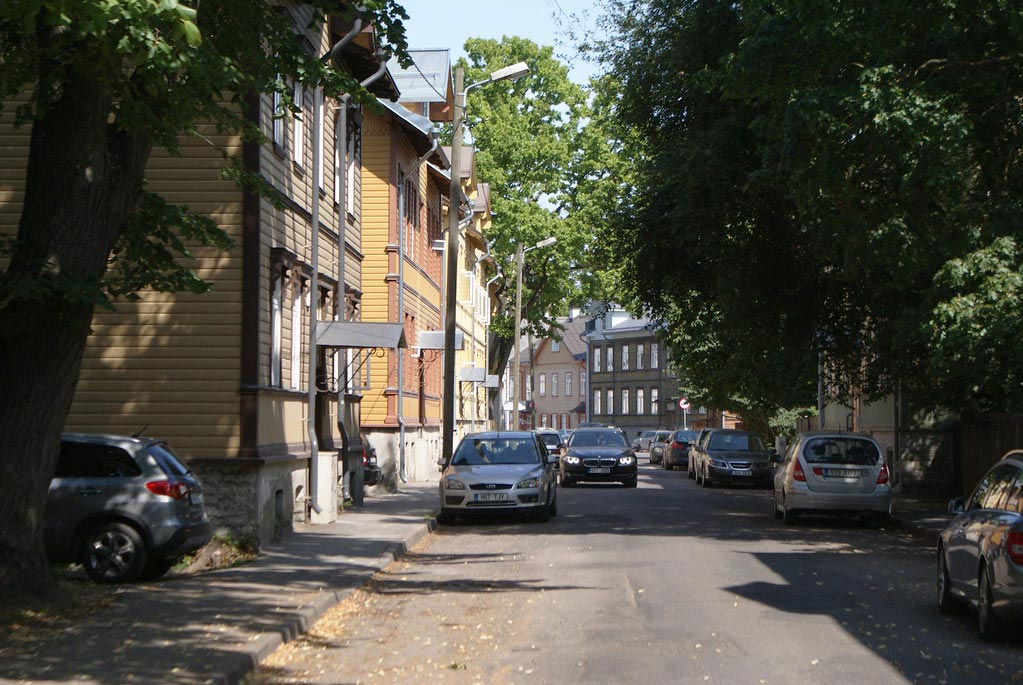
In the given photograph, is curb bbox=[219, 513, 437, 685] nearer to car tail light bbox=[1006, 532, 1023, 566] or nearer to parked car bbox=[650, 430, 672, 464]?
car tail light bbox=[1006, 532, 1023, 566]

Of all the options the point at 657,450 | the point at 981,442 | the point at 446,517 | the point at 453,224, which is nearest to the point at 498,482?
the point at 446,517

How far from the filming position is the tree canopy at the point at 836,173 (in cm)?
1700

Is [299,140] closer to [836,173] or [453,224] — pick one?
[453,224]

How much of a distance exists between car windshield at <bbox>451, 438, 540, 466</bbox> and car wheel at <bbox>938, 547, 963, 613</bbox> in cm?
1247

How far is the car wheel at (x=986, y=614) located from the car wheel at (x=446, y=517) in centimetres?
1358

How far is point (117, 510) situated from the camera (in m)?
14.2

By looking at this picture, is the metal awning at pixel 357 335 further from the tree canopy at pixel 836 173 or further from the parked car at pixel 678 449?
the parked car at pixel 678 449

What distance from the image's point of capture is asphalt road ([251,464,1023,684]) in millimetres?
9383

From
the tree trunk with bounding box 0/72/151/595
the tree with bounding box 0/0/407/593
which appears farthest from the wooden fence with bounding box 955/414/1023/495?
the tree trunk with bounding box 0/72/151/595

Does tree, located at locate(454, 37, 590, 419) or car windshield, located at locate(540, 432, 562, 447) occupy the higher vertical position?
tree, located at locate(454, 37, 590, 419)

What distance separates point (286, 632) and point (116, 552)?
4.20 meters

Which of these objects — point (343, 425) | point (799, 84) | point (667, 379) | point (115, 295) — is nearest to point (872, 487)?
point (799, 84)

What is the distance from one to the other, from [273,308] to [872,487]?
9.72m

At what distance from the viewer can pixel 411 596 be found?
13.8 meters
